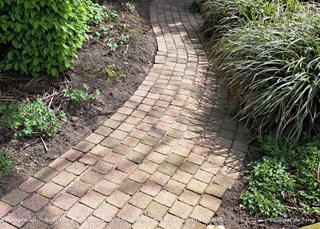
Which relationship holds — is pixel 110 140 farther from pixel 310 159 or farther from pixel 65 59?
pixel 310 159

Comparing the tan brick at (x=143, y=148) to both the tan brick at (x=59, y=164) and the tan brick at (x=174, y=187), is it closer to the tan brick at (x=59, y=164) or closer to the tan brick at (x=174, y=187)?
the tan brick at (x=174, y=187)

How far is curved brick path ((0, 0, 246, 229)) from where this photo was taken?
2.03m

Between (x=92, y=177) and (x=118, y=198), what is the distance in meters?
0.29

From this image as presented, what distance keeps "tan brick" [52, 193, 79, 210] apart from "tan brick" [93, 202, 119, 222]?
0.18 m

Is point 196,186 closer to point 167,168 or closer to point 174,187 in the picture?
point 174,187

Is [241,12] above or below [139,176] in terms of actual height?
above

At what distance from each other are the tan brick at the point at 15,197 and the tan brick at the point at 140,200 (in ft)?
2.32

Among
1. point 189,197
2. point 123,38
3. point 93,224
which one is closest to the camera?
point 93,224

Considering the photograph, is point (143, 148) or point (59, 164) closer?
point (59, 164)

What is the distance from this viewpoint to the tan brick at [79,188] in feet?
7.14

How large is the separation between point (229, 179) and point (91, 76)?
1793 millimetres

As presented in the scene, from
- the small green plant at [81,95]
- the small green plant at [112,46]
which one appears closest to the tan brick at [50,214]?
the small green plant at [81,95]

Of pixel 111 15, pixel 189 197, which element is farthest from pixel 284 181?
pixel 111 15

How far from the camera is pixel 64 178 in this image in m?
2.30
